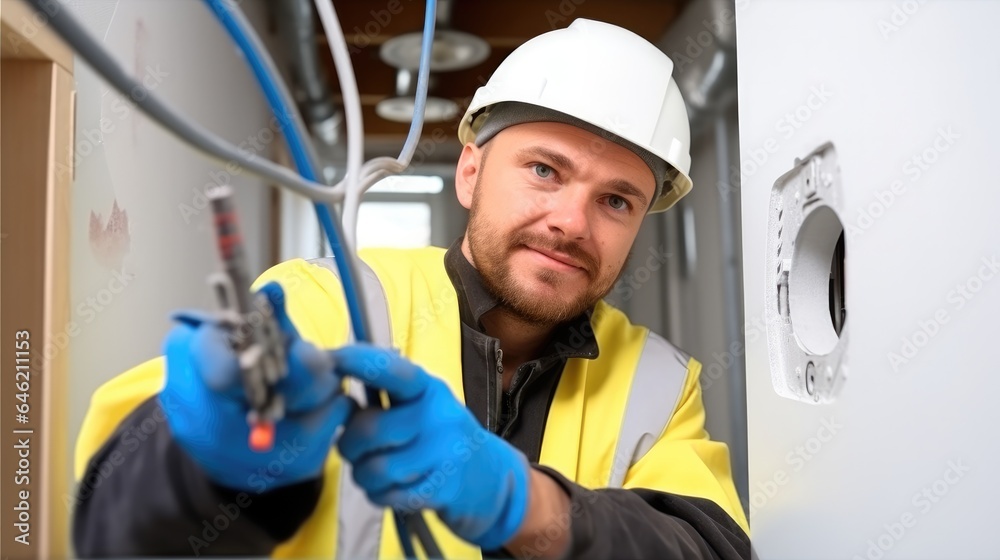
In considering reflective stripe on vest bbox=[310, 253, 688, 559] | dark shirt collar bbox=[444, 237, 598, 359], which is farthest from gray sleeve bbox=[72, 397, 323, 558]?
dark shirt collar bbox=[444, 237, 598, 359]

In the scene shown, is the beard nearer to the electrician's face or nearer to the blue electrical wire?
the electrician's face

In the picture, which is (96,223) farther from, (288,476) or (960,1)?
(960,1)

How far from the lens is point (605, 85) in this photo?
48.2 inches

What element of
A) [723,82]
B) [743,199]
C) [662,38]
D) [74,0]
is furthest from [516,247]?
[662,38]

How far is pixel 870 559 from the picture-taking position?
0.68 m

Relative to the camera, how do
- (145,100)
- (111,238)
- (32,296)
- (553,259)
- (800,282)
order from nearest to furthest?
1. (145,100)
2. (800,282)
3. (32,296)
4. (553,259)
5. (111,238)

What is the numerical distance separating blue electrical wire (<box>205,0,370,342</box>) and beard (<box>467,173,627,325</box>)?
689 millimetres

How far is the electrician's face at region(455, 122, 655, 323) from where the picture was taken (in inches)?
48.4

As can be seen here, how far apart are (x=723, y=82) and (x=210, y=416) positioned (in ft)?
7.33

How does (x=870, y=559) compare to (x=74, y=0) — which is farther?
(x=74, y=0)

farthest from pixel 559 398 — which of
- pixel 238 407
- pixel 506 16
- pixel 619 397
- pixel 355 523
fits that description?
pixel 506 16

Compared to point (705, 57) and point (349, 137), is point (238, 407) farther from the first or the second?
point (705, 57)

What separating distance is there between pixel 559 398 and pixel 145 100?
3.08 ft

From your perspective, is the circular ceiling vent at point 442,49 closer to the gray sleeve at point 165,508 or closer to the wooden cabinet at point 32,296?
the wooden cabinet at point 32,296
